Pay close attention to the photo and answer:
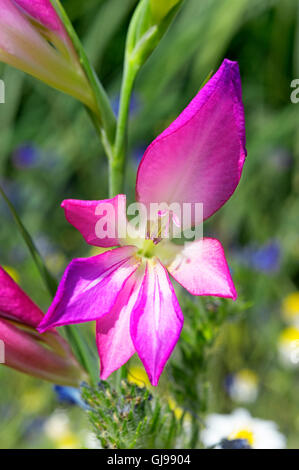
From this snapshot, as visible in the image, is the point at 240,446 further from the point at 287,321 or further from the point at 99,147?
the point at 99,147

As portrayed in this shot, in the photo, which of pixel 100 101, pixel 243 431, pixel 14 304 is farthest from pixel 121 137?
pixel 243 431

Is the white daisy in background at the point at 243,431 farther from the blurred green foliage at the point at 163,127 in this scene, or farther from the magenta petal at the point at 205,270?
the blurred green foliage at the point at 163,127

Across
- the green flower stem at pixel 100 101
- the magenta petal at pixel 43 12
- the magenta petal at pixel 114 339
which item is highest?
the magenta petal at pixel 43 12

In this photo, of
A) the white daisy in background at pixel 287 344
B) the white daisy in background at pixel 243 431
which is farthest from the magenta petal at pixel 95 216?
the white daisy in background at pixel 287 344

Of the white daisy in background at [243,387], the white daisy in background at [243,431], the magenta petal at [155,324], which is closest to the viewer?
the magenta petal at [155,324]

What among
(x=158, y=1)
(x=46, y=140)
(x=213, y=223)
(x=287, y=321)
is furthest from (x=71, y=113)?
(x=158, y=1)

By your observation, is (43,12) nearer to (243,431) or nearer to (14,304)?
(14,304)
